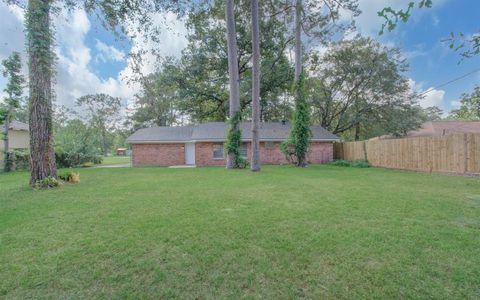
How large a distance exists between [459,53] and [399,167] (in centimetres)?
1322

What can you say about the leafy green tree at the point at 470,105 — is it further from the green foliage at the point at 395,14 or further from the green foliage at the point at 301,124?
the green foliage at the point at 395,14

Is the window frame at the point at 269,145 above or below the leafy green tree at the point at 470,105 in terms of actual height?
below

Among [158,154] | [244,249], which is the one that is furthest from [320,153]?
[244,249]

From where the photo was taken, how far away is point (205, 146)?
17.9 m

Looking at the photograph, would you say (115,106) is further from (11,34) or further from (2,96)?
(11,34)

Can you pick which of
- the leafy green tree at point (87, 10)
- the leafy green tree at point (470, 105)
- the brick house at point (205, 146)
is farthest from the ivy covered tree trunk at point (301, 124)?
the leafy green tree at point (470, 105)

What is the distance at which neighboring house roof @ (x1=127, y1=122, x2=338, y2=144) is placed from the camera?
17.9m

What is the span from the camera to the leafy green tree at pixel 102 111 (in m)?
33.3

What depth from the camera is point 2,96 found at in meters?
14.8

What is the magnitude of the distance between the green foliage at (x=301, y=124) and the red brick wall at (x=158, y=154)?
9134 millimetres

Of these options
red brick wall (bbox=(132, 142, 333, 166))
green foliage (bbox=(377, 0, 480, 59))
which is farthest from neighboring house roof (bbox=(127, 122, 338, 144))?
green foliage (bbox=(377, 0, 480, 59))

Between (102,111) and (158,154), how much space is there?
23.9 meters

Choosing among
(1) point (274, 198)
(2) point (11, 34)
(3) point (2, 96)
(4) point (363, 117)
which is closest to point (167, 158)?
(3) point (2, 96)

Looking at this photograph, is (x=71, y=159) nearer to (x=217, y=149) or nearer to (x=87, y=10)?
(x=217, y=149)
